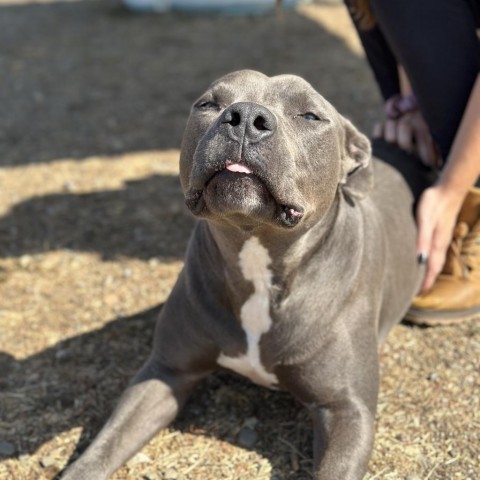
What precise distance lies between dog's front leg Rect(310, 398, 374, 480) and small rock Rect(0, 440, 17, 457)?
3.78 feet

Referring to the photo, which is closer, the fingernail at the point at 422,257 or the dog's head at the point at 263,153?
the dog's head at the point at 263,153

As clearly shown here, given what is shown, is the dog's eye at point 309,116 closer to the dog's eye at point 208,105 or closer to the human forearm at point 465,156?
the dog's eye at point 208,105

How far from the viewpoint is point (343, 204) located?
3.24 metres

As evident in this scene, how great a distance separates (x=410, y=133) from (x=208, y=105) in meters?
1.65

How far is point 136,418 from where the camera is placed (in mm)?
3129

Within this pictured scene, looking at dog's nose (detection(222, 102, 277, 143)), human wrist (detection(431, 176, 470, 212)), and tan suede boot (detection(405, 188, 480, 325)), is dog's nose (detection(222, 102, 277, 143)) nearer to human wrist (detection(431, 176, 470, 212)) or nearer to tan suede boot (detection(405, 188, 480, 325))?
human wrist (detection(431, 176, 470, 212))

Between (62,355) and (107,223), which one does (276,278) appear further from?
(107,223)

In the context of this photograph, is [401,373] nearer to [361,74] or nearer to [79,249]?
[79,249]

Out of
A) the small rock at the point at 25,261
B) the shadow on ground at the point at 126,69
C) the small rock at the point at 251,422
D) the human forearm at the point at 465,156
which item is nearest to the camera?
the small rock at the point at 251,422

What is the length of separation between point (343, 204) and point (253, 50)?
19.1 ft

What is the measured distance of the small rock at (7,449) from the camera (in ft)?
10.4

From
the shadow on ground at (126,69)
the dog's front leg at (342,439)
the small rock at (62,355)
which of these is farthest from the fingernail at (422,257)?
the shadow on ground at (126,69)

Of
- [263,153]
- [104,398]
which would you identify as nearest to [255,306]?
[263,153]

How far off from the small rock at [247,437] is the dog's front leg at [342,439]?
0.91ft
